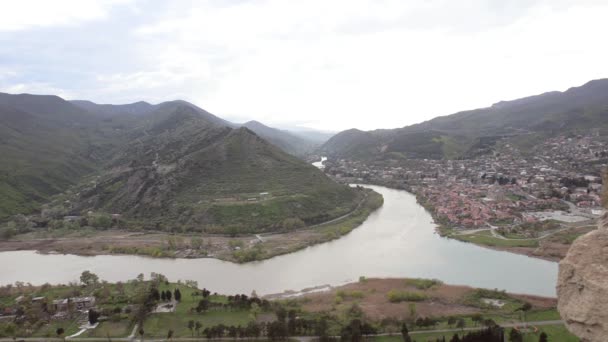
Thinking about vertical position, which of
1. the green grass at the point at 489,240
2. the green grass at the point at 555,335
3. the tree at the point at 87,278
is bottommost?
the green grass at the point at 555,335

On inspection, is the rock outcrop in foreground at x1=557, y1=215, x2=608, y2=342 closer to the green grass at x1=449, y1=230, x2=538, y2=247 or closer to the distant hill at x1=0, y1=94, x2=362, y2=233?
the green grass at x1=449, y1=230, x2=538, y2=247

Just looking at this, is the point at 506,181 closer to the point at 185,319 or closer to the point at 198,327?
the point at 185,319

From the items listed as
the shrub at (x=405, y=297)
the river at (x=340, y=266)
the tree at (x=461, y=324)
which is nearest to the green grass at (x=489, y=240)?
the river at (x=340, y=266)

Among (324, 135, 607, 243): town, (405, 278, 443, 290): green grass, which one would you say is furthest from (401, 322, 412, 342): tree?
(324, 135, 607, 243): town

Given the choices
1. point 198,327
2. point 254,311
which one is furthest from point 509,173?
point 198,327

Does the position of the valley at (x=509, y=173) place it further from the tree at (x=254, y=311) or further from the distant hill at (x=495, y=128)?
the tree at (x=254, y=311)
